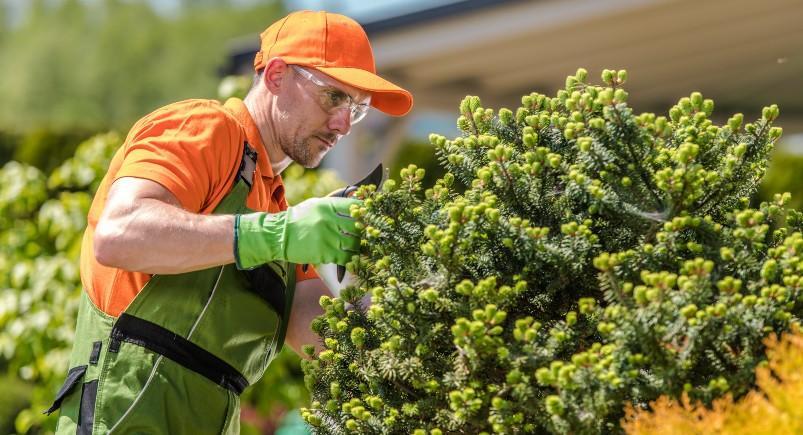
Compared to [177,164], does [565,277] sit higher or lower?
higher

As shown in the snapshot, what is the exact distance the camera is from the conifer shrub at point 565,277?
62.5 inches

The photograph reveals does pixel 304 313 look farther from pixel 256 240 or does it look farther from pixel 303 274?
pixel 256 240

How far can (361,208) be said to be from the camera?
6.17ft

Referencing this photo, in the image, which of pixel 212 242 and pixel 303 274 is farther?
pixel 303 274

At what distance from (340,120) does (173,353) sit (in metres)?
0.75

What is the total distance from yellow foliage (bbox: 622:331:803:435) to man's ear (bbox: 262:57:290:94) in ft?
4.26

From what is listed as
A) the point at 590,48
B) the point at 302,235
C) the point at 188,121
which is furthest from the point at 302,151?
the point at 590,48

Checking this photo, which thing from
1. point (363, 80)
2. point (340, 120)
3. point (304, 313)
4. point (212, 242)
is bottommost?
point (304, 313)

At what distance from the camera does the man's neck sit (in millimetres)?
2488

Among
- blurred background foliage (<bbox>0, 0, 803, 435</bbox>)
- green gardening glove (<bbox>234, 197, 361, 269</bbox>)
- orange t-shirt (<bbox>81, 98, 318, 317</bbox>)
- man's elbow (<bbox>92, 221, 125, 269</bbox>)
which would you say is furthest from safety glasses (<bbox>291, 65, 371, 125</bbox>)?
blurred background foliage (<bbox>0, 0, 803, 435</bbox>)

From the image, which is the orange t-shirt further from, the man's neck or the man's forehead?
the man's forehead

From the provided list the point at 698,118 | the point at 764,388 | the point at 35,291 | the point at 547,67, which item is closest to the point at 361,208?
the point at 698,118

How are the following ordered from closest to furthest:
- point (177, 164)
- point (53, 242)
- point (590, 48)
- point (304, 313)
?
point (177, 164) < point (304, 313) < point (53, 242) < point (590, 48)

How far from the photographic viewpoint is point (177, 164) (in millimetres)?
2082
